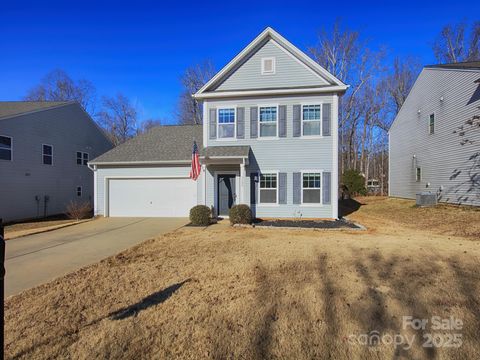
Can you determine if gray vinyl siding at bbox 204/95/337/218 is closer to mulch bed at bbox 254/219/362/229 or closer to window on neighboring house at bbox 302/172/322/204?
window on neighboring house at bbox 302/172/322/204

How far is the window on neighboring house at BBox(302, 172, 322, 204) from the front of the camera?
12.8m

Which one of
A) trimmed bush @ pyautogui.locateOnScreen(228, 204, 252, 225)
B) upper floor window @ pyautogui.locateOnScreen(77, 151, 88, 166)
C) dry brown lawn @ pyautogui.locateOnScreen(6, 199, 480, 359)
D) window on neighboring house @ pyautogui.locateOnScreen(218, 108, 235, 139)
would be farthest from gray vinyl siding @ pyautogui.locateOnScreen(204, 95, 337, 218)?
upper floor window @ pyautogui.locateOnScreen(77, 151, 88, 166)

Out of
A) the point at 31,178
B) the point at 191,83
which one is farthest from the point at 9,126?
the point at 191,83

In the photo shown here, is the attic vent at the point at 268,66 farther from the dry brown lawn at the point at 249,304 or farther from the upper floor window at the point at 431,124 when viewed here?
the upper floor window at the point at 431,124

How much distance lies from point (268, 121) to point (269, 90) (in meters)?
1.37

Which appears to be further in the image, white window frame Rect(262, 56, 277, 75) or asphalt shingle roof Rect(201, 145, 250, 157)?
white window frame Rect(262, 56, 277, 75)

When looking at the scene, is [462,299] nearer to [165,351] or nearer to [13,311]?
[165,351]

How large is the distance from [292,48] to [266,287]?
1149cm

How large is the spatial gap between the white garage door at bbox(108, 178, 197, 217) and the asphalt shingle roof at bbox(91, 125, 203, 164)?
1.15 m

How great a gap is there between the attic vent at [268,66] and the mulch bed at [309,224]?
268 inches

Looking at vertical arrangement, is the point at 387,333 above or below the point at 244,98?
below

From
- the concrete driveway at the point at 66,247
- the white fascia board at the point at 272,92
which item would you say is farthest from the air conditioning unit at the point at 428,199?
the concrete driveway at the point at 66,247

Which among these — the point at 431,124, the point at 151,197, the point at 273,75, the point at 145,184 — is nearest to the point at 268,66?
the point at 273,75

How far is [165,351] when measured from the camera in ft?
9.95
